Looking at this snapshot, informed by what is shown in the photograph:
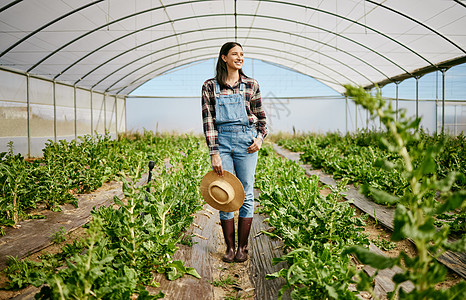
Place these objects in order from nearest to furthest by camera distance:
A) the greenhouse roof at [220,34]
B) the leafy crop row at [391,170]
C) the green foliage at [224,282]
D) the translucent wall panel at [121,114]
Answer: the green foliage at [224,282], the leafy crop row at [391,170], the greenhouse roof at [220,34], the translucent wall panel at [121,114]

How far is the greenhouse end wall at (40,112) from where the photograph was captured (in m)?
9.01

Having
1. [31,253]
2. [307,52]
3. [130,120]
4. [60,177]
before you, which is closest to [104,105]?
[130,120]

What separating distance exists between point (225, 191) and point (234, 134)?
1.44ft

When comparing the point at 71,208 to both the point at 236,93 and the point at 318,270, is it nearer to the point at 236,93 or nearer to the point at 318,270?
the point at 236,93

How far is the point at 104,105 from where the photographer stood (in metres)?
15.6

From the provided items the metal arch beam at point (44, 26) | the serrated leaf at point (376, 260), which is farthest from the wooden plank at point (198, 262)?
the metal arch beam at point (44, 26)

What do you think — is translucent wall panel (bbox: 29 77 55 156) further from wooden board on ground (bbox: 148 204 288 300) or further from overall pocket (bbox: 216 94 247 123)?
overall pocket (bbox: 216 94 247 123)

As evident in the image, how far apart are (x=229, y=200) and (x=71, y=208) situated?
7.75ft

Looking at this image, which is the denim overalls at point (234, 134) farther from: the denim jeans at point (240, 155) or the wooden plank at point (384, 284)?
the wooden plank at point (384, 284)

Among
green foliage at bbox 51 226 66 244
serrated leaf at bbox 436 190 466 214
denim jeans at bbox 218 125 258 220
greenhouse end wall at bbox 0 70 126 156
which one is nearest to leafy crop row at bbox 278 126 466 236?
denim jeans at bbox 218 125 258 220

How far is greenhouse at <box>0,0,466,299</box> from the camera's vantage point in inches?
69.7

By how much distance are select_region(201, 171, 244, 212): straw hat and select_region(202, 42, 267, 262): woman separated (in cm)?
6

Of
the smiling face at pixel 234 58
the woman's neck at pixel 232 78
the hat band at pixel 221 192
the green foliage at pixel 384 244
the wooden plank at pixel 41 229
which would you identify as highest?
the smiling face at pixel 234 58

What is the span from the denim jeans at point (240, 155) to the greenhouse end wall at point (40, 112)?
5.13 metres
